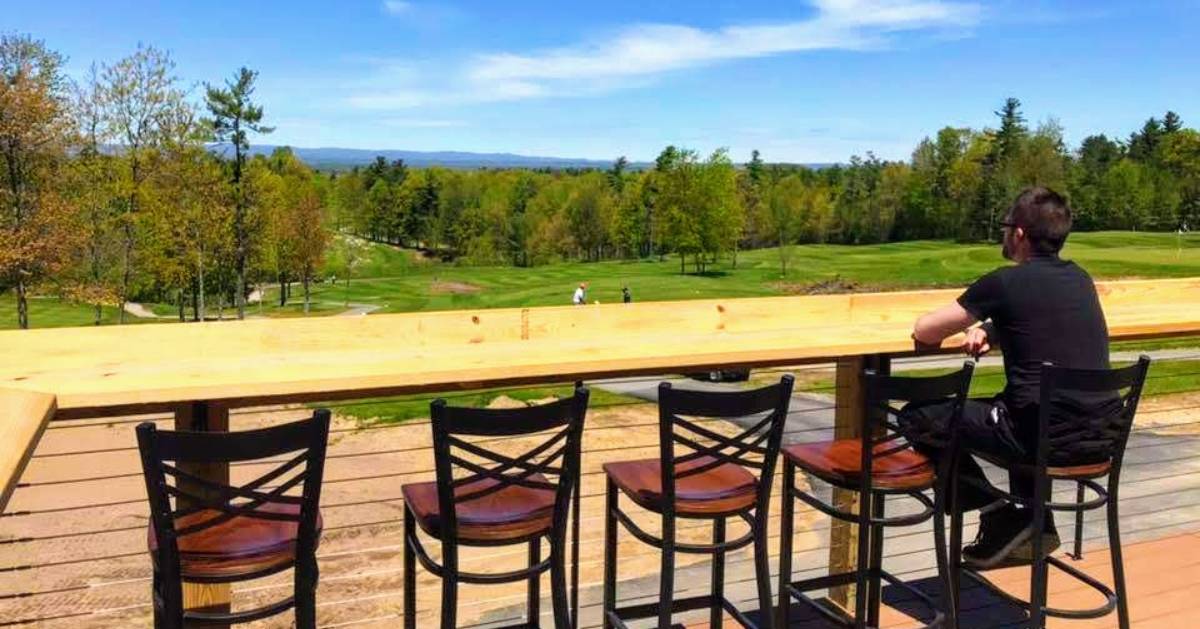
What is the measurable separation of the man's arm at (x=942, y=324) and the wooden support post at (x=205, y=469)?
1.99m

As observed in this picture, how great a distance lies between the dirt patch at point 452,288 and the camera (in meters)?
45.2

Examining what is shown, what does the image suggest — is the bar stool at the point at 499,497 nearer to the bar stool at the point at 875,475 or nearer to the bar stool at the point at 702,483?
the bar stool at the point at 702,483

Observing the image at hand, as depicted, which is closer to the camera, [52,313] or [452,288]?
[52,313]

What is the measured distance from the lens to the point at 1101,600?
11.0 ft

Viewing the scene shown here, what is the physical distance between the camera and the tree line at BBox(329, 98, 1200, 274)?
169 feet

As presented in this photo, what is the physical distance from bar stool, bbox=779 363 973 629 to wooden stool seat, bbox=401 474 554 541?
81 centimetres

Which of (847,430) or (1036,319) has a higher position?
(1036,319)

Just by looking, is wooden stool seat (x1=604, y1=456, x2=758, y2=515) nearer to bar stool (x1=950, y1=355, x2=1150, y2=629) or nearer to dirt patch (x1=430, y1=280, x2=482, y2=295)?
bar stool (x1=950, y1=355, x2=1150, y2=629)

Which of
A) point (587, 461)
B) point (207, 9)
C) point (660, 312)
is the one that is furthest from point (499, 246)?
point (660, 312)

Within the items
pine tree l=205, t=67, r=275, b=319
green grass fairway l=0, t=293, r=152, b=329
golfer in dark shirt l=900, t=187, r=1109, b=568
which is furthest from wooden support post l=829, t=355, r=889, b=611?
green grass fairway l=0, t=293, r=152, b=329

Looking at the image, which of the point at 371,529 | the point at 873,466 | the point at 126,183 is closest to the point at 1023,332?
the point at 873,466

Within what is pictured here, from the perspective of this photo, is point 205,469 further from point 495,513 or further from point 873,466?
point 873,466

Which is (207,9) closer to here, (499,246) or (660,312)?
(499,246)

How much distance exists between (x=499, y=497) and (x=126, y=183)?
2907 cm
